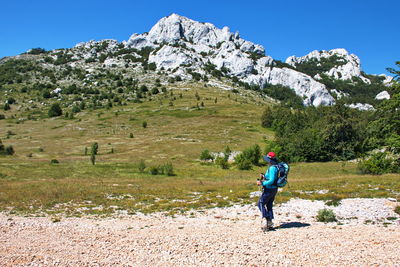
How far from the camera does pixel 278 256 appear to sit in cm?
962

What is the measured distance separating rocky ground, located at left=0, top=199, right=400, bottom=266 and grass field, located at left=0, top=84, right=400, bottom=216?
173 inches

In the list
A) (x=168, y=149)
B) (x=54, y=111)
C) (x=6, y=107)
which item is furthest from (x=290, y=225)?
(x=6, y=107)

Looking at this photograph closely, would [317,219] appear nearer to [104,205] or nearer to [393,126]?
[393,126]

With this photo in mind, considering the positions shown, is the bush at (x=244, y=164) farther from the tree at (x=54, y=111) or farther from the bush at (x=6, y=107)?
the bush at (x=6, y=107)

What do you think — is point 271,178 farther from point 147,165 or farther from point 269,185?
point 147,165

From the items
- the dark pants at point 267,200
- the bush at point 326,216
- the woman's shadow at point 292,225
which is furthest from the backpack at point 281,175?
the bush at point 326,216

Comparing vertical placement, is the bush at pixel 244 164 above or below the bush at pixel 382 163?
below

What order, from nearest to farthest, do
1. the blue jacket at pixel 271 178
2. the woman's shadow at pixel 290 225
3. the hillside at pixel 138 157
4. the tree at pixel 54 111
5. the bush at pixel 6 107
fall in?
the blue jacket at pixel 271 178, the woman's shadow at pixel 290 225, the hillside at pixel 138 157, the tree at pixel 54 111, the bush at pixel 6 107

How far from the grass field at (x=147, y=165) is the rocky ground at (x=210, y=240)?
14.4ft

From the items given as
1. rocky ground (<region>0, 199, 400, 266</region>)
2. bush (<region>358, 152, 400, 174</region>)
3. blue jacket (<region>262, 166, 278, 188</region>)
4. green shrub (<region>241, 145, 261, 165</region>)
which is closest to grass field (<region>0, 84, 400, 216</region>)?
bush (<region>358, 152, 400, 174</region>)

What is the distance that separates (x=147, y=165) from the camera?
202 ft

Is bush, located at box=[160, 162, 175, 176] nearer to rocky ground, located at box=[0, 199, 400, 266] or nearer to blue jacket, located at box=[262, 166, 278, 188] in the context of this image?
rocky ground, located at box=[0, 199, 400, 266]

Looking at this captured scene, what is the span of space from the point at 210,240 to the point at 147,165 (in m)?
51.3

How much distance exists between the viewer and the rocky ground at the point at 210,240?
9.55 metres
